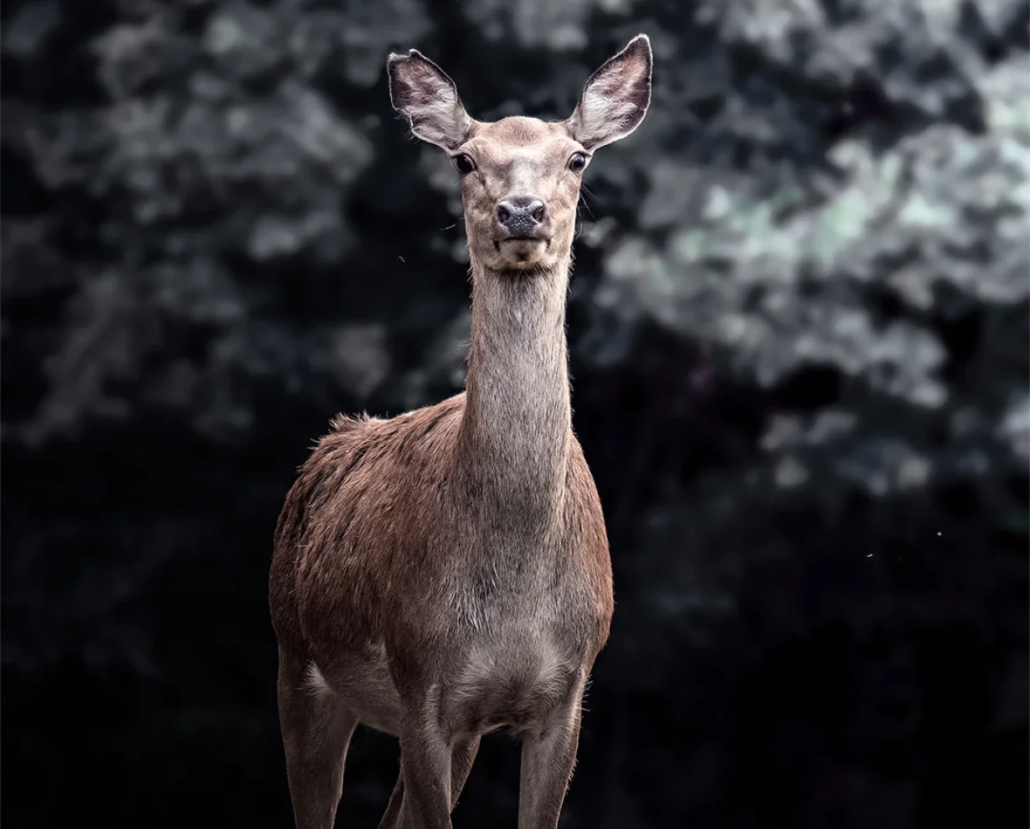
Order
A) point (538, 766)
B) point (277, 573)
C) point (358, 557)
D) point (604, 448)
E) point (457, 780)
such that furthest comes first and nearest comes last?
1. point (604, 448)
2. point (277, 573)
3. point (457, 780)
4. point (358, 557)
5. point (538, 766)

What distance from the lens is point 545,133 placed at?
5.95 meters

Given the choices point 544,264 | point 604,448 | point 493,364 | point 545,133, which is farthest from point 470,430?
point 604,448

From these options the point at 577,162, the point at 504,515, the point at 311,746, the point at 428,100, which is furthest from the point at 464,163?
the point at 311,746

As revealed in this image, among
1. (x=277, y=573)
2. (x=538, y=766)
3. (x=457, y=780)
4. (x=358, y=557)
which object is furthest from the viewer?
(x=277, y=573)

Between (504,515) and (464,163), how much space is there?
1.25 meters

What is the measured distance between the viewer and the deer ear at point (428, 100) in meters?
6.25

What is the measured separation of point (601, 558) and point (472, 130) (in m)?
1.67

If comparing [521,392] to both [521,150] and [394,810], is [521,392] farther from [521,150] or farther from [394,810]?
[394,810]

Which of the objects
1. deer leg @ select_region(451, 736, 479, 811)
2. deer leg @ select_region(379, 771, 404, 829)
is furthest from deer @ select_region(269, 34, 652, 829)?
deer leg @ select_region(379, 771, 404, 829)

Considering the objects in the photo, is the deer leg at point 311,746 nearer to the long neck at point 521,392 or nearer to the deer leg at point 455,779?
the deer leg at point 455,779

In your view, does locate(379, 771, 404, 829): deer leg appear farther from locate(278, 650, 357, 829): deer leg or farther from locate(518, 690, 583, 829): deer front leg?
locate(518, 690, 583, 829): deer front leg

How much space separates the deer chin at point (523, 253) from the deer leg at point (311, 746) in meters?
2.54

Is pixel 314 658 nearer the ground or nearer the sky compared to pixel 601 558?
nearer the ground

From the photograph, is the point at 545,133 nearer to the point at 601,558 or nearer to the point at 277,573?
the point at 601,558
